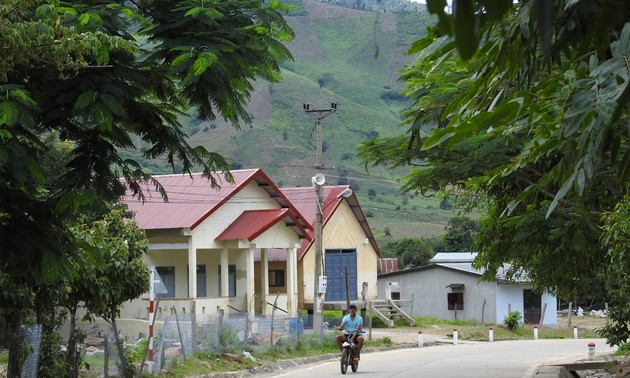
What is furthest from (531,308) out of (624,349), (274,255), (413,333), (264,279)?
(624,349)

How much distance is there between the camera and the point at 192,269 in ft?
127

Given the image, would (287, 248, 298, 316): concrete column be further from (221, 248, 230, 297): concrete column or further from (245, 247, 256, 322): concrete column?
(221, 248, 230, 297): concrete column

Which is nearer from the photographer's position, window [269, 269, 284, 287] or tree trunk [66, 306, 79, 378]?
tree trunk [66, 306, 79, 378]

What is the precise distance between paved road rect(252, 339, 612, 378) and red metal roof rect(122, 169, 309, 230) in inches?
389

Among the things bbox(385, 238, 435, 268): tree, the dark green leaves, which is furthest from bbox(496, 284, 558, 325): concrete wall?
the dark green leaves

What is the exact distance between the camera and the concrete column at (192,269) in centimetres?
3841

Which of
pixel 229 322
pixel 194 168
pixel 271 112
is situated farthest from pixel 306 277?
pixel 271 112

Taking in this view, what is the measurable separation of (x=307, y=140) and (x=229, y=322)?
90648 millimetres

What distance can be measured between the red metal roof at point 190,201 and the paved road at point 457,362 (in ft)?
32.4

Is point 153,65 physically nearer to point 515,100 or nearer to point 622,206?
point 622,206

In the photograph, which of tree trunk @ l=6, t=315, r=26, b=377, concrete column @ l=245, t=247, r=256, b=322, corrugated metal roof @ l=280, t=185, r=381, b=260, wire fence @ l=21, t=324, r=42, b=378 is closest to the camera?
tree trunk @ l=6, t=315, r=26, b=377

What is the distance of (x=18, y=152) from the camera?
10.5 meters

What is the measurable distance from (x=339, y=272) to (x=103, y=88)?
39.2m

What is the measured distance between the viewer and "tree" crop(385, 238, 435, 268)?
74.1m
